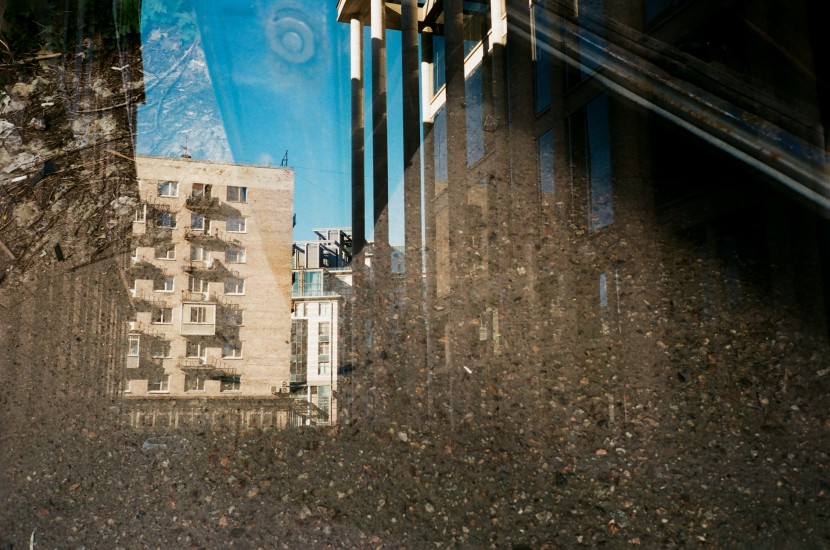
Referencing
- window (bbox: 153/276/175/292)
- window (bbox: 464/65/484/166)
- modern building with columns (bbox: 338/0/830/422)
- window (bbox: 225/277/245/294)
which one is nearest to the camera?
modern building with columns (bbox: 338/0/830/422)

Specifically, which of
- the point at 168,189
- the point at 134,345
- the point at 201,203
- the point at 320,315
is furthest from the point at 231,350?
the point at 168,189

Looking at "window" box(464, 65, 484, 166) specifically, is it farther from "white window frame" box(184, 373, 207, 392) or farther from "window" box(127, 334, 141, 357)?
"window" box(127, 334, 141, 357)

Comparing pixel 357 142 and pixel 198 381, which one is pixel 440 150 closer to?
pixel 357 142

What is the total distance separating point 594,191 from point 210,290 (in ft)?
4.50

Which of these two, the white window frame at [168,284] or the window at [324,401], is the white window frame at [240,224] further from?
the window at [324,401]

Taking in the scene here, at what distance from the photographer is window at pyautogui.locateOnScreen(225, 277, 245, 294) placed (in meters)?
2.03

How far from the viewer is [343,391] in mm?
1961

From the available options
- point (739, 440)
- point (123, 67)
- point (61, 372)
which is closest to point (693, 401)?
point (739, 440)

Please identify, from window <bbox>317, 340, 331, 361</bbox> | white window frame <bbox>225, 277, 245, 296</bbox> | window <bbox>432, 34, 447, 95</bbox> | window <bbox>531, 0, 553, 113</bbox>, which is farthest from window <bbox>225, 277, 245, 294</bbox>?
window <bbox>531, 0, 553, 113</bbox>

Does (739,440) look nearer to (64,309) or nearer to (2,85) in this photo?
(64,309)

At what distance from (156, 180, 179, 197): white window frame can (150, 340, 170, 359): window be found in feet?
1.77

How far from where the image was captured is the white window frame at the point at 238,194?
213 centimetres

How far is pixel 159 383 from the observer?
2092 millimetres

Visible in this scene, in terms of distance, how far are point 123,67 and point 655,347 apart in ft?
7.60
